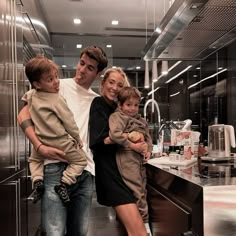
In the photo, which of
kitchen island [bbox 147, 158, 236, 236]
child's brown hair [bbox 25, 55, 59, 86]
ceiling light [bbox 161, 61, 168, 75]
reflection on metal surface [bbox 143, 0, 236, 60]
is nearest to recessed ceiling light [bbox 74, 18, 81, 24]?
ceiling light [bbox 161, 61, 168, 75]

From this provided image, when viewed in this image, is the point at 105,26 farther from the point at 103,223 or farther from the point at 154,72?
the point at 103,223

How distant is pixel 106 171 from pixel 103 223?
222 cm

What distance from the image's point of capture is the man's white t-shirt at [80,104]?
61.0 inches

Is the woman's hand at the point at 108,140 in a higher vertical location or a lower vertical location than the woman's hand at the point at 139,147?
higher

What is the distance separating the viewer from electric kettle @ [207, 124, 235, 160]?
1.95 m

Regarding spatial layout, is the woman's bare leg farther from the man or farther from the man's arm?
the man's arm

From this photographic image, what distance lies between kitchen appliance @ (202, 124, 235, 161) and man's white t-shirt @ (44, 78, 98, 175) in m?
0.86

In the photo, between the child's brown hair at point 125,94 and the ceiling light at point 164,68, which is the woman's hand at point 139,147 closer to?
the child's brown hair at point 125,94

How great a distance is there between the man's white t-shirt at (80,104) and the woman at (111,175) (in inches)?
1.6

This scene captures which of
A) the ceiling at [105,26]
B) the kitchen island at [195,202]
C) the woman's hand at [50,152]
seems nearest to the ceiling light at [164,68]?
the ceiling at [105,26]

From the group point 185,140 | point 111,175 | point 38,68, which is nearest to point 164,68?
point 185,140

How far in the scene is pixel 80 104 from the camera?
5.16ft

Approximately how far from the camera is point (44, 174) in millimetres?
1311

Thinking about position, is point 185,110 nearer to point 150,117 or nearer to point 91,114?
point 150,117
